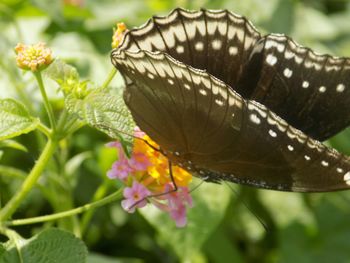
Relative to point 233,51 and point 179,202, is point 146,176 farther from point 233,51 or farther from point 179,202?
point 233,51

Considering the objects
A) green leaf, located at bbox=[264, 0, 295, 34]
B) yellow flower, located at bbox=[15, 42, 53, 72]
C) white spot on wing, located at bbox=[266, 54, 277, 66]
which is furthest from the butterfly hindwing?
green leaf, located at bbox=[264, 0, 295, 34]

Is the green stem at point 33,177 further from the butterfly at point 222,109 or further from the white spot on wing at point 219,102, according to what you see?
the white spot on wing at point 219,102

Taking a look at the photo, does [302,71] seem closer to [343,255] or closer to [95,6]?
[343,255]

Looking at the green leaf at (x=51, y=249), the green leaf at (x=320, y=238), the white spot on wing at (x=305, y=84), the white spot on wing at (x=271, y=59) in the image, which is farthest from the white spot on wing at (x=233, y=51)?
the green leaf at (x=320, y=238)

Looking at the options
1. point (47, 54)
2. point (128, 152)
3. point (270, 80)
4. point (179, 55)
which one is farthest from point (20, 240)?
point (270, 80)

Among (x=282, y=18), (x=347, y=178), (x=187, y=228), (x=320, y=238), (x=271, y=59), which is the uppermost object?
(x=271, y=59)

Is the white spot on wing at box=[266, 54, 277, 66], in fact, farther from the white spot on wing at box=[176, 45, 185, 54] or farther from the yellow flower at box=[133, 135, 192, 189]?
the yellow flower at box=[133, 135, 192, 189]

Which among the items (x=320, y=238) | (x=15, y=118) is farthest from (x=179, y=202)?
(x=320, y=238)
